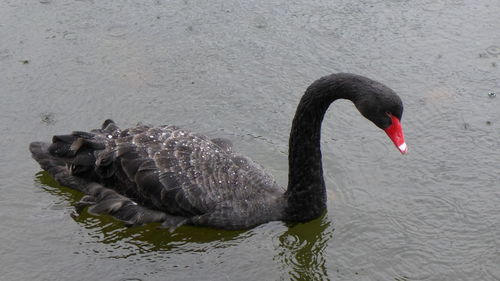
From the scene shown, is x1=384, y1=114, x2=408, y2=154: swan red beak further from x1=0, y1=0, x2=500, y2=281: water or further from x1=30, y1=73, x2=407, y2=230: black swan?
x1=0, y1=0, x2=500, y2=281: water

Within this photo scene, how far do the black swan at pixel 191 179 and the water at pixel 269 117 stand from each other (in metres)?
0.14

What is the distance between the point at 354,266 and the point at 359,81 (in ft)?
4.32

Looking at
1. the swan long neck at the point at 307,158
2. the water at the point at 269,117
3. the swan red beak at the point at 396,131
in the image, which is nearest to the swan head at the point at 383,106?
the swan red beak at the point at 396,131

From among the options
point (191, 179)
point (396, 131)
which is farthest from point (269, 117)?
point (396, 131)

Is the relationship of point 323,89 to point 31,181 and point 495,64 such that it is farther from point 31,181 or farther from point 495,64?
point 495,64

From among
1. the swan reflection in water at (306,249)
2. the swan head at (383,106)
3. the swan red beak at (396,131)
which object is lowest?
the swan reflection in water at (306,249)

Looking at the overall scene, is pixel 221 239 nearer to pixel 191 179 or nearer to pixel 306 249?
pixel 191 179

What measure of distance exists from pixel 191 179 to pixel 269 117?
155 cm

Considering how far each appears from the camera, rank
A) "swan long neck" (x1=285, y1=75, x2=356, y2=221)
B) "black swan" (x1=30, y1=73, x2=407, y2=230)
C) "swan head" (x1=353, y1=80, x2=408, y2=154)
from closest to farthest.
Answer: "swan head" (x1=353, y1=80, x2=408, y2=154), "swan long neck" (x1=285, y1=75, x2=356, y2=221), "black swan" (x1=30, y1=73, x2=407, y2=230)

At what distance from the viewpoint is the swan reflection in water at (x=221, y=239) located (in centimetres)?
509

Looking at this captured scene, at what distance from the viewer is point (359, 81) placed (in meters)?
4.79

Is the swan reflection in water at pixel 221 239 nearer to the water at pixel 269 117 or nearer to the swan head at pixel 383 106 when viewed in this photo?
the water at pixel 269 117

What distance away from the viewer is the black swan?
520cm

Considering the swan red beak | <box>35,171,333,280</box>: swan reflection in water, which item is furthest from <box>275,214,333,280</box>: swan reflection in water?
the swan red beak
